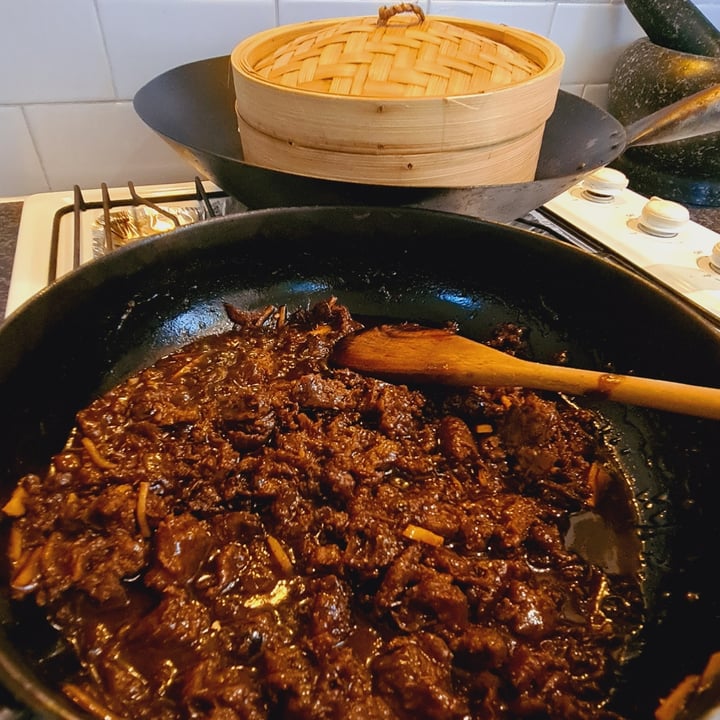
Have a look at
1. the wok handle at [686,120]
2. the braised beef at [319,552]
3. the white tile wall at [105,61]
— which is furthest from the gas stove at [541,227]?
the braised beef at [319,552]

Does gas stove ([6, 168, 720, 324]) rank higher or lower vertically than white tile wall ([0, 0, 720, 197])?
lower

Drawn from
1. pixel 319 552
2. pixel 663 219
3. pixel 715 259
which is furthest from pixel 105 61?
pixel 715 259

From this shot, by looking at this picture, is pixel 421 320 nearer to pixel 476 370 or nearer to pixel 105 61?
pixel 476 370

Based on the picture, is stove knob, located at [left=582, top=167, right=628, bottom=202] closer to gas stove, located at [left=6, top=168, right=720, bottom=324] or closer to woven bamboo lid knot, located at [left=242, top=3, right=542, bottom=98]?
gas stove, located at [left=6, top=168, right=720, bottom=324]

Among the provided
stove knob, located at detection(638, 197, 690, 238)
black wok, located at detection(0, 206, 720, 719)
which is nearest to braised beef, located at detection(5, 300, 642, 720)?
black wok, located at detection(0, 206, 720, 719)

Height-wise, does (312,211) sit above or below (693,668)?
above

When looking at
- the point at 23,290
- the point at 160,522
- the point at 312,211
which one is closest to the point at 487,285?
the point at 312,211

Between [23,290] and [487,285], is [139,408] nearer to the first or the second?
[23,290]
